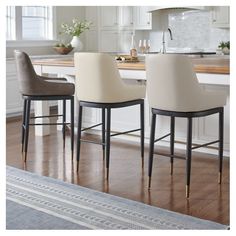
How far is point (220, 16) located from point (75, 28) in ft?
7.88

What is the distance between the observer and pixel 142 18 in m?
7.76

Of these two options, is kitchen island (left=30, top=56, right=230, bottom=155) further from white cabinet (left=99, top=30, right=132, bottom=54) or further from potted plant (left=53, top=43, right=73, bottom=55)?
white cabinet (left=99, top=30, right=132, bottom=54)

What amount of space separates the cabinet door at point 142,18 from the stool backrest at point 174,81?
14.7 ft

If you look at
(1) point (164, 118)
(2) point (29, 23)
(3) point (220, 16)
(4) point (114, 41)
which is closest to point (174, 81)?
(1) point (164, 118)

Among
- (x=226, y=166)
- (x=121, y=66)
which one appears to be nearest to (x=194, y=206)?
(x=226, y=166)

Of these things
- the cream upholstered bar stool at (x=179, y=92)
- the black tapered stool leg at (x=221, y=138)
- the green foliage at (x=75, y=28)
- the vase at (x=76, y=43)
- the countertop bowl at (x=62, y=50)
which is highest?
the green foliage at (x=75, y=28)

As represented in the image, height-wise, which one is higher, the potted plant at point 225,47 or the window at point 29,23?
the window at point 29,23

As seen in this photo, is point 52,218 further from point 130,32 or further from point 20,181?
point 130,32

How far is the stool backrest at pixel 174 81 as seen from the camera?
3213 mm

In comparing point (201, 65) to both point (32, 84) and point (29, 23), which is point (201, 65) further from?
point (29, 23)

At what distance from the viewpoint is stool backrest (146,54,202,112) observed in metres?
3.21

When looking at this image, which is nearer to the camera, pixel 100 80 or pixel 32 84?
pixel 100 80

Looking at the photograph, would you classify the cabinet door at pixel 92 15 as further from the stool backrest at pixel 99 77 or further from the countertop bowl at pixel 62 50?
the stool backrest at pixel 99 77

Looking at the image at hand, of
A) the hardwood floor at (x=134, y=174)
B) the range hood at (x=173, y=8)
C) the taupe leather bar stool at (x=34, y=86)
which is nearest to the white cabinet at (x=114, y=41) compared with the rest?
the range hood at (x=173, y=8)
